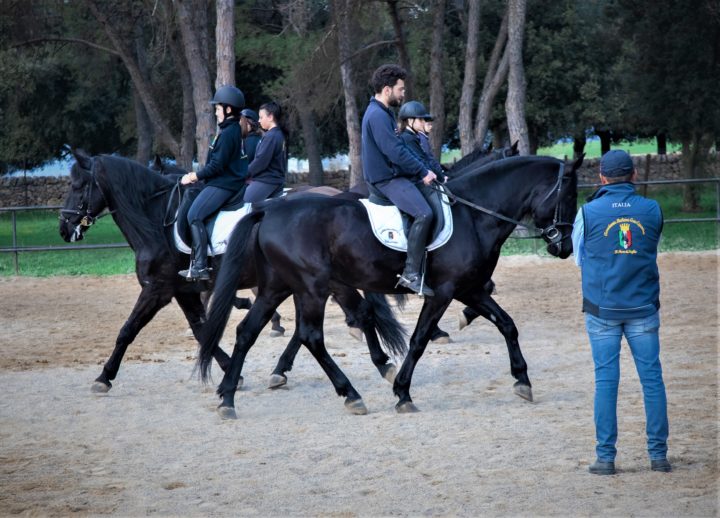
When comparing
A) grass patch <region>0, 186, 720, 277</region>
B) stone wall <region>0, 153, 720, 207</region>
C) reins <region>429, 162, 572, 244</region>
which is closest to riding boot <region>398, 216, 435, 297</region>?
reins <region>429, 162, 572, 244</region>

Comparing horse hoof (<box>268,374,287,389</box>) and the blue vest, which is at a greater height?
the blue vest

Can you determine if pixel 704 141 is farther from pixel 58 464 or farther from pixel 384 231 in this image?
pixel 58 464

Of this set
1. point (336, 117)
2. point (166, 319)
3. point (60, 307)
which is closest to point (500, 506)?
point (166, 319)

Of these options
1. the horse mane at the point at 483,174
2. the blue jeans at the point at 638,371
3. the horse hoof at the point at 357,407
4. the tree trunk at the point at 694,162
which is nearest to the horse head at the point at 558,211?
the horse mane at the point at 483,174

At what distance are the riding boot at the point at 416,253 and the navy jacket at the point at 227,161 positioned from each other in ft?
6.36

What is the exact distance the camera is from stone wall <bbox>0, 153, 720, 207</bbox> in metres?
43.4

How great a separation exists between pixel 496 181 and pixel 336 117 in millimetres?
29511

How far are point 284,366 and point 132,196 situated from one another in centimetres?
213

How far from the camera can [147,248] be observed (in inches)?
366

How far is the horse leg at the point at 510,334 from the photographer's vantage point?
26.9 feet

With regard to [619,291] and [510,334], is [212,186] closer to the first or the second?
[510,334]

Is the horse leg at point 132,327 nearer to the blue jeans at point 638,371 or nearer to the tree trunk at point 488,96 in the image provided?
the blue jeans at point 638,371

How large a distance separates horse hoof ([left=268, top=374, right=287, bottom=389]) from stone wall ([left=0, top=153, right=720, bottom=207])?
33.4 meters

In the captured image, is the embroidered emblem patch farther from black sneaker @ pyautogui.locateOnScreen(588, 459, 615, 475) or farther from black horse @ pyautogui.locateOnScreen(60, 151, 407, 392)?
black horse @ pyautogui.locateOnScreen(60, 151, 407, 392)
